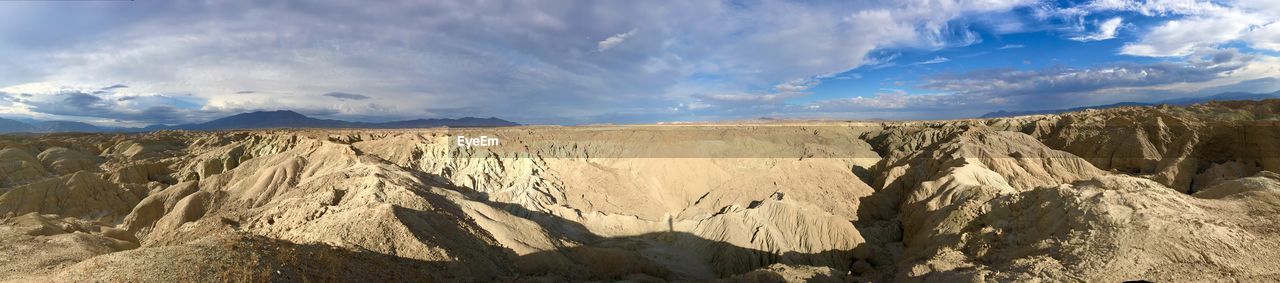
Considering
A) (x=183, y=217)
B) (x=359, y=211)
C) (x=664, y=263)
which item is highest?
(x=359, y=211)

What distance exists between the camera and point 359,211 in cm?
1195

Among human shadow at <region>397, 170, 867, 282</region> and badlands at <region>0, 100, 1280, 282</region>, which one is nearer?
badlands at <region>0, 100, 1280, 282</region>

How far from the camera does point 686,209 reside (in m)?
25.3

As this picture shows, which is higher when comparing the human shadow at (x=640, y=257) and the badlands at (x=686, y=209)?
the badlands at (x=686, y=209)

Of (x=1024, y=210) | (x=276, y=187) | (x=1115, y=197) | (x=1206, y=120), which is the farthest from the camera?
(x=1206, y=120)

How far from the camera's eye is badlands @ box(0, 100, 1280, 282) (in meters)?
9.40

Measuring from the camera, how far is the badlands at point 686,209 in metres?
9.40

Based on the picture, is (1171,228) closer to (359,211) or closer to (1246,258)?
(1246,258)

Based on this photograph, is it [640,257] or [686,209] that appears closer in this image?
[640,257]

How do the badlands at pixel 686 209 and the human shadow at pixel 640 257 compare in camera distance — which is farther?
the human shadow at pixel 640 257

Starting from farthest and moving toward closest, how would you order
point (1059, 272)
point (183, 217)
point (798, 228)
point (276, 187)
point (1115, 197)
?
point (276, 187), point (183, 217), point (798, 228), point (1115, 197), point (1059, 272)

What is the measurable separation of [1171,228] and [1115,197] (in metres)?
1.59

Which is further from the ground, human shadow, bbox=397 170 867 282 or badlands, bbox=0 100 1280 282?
badlands, bbox=0 100 1280 282

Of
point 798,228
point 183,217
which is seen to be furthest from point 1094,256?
point 183,217
